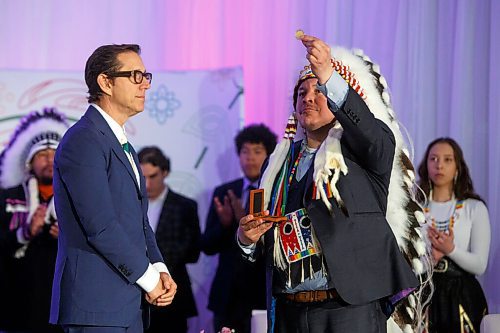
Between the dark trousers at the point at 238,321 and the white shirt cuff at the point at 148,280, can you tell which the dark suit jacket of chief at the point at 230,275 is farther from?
the white shirt cuff at the point at 148,280

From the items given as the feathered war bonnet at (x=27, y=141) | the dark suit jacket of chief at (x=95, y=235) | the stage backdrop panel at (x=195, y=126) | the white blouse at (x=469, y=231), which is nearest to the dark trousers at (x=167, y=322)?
the stage backdrop panel at (x=195, y=126)

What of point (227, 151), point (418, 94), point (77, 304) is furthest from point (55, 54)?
point (77, 304)

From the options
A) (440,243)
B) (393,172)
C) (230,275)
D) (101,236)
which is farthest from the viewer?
(230,275)

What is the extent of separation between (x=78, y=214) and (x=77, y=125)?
0.32 metres

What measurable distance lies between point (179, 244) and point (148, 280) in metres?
2.20

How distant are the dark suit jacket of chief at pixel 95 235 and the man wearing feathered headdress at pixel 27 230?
1.86 m

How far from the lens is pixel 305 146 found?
312 cm

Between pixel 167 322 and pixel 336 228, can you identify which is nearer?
pixel 336 228

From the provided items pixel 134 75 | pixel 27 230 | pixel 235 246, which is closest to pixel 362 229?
pixel 134 75

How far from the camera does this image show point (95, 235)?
108 inches

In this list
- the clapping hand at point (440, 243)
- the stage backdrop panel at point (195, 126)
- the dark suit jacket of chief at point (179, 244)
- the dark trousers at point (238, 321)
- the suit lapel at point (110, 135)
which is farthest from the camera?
the stage backdrop panel at point (195, 126)

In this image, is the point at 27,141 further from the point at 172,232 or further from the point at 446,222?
the point at 446,222

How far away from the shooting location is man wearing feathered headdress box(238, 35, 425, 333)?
2766 mm

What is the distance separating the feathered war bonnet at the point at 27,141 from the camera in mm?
4969
